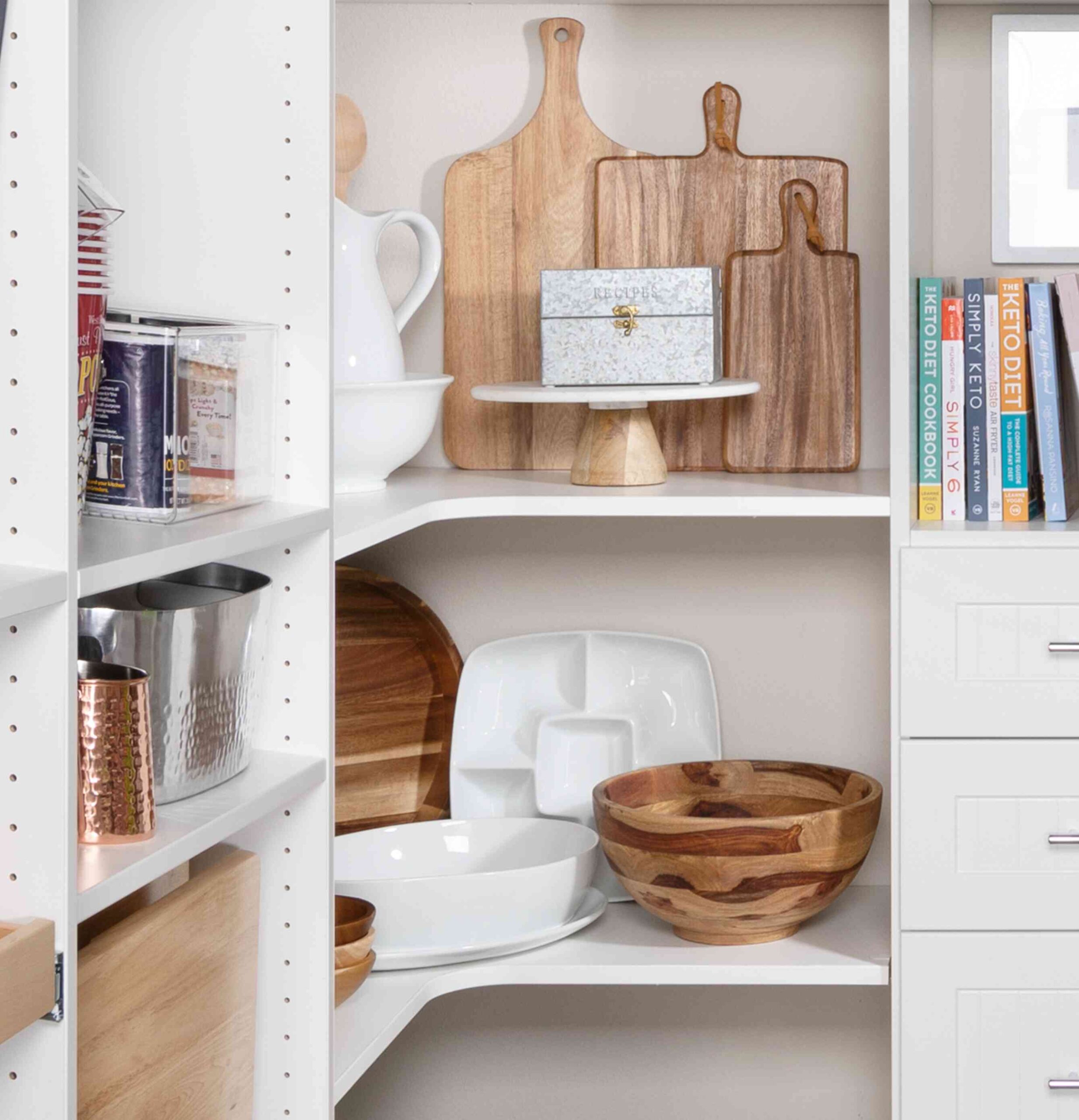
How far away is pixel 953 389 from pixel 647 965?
664 millimetres

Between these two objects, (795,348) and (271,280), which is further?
(795,348)

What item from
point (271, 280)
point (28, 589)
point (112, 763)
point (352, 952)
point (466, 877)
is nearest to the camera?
point (28, 589)

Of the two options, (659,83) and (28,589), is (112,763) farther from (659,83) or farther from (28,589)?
(659,83)

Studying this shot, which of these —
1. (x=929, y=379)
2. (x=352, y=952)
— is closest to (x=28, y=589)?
(x=352, y=952)

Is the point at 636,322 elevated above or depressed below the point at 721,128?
below

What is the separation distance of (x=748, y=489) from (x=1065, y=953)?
22.2 inches

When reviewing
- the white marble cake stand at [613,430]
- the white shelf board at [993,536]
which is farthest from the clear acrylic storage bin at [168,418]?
the white shelf board at [993,536]

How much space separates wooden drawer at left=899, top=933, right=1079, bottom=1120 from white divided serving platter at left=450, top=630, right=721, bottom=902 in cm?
Answer: 40

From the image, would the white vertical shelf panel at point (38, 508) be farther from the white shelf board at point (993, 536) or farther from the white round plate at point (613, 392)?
the white shelf board at point (993, 536)

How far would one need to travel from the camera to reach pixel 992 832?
1.40 metres

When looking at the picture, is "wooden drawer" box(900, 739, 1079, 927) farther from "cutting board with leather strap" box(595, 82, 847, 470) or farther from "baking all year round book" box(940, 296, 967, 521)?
"cutting board with leather strap" box(595, 82, 847, 470)

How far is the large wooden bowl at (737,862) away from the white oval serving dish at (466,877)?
7 cm

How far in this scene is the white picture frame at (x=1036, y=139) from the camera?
1.63 m

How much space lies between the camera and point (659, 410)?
172cm
